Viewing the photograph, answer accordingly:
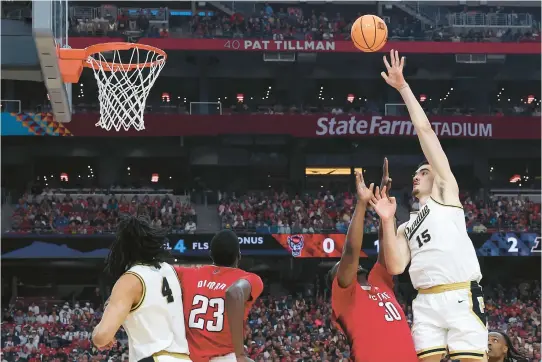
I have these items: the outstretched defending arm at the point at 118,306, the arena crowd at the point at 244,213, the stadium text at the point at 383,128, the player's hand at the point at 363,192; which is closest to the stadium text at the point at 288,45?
the stadium text at the point at 383,128

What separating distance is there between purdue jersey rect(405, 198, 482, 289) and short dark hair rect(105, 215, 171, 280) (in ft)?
6.54

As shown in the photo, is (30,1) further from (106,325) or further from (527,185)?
(527,185)

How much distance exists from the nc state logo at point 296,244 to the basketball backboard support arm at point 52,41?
51.7 feet

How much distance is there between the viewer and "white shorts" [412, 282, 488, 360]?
5684mm

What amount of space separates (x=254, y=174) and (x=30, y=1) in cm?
2310

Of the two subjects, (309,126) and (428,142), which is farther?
(309,126)

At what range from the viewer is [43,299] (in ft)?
99.6

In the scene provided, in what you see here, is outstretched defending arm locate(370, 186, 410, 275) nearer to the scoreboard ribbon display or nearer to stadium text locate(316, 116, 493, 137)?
the scoreboard ribbon display

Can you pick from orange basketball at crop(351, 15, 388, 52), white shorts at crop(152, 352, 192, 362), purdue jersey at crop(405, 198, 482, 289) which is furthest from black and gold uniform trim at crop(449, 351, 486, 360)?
orange basketball at crop(351, 15, 388, 52)

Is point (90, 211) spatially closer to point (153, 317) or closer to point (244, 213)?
point (244, 213)

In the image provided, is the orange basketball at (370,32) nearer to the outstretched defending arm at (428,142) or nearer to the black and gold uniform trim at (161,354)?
the outstretched defending arm at (428,142)

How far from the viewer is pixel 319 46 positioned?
102 feet

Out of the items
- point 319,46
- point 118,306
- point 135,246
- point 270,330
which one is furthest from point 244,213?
point 118,306

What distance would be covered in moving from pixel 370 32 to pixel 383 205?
4820 mm
